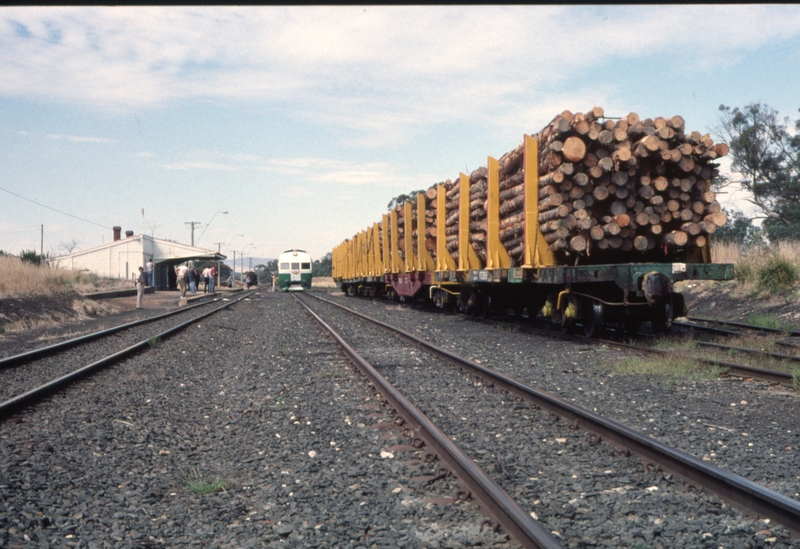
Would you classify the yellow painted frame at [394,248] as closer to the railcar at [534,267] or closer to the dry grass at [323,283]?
the railcar at [534,267]

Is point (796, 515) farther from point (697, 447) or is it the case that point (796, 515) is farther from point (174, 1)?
point (174, 1)

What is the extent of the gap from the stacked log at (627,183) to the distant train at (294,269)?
123ft

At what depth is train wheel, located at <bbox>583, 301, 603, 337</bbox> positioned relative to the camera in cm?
1048

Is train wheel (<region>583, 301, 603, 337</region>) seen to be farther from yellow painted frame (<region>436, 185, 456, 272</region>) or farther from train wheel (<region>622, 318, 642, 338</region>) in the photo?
yellow painted frame (<region>436, 185, 456, 272</region>)

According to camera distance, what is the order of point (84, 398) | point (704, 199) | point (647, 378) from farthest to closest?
point (704, 199), point (647, 378), point (84, 398)

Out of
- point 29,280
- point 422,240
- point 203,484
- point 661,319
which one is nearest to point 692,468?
point 203,484

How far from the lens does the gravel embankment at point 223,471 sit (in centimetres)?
333

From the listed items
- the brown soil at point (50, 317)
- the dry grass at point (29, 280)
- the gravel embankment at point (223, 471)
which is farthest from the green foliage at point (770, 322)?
the dry grass at point (29, 280)

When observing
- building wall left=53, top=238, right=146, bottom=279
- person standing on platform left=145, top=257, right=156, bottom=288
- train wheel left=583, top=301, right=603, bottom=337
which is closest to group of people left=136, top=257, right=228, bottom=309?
person standing on platform left=145, top=257, right=156, bottom=288

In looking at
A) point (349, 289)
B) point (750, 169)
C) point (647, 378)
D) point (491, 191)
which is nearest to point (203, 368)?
point (647, 378)

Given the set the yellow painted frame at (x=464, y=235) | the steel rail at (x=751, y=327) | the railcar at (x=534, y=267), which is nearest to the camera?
the railcar at (x=534, y=267)

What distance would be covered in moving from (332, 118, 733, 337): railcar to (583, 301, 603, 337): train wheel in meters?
0.02

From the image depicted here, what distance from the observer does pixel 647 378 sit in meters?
7.39

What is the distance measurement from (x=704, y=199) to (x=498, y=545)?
8.70 m
